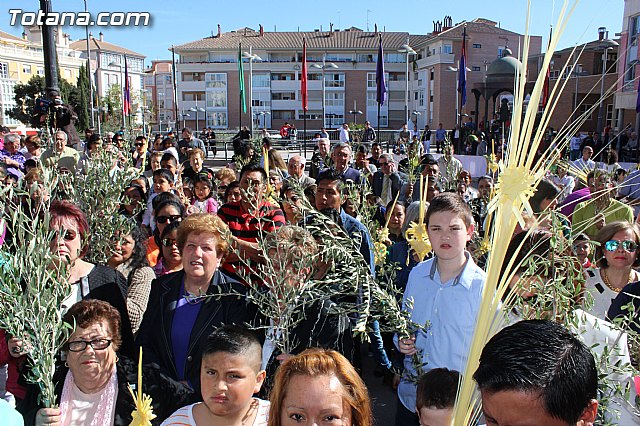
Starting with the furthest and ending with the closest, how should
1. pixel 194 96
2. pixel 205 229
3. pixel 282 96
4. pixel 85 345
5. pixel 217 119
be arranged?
pixel 194 96, pixel 217 119, pixel 282 96, pixel 205 229, pixel 85 345

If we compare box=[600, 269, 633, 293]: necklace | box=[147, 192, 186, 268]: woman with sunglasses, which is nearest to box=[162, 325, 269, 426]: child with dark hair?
box=[147, 192, 186, 268]: woman with sunglasses

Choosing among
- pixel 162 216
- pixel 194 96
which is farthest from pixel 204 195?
pixel 194 96

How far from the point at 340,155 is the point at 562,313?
5.96 metres

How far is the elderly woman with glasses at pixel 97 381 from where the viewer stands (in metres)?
2.67

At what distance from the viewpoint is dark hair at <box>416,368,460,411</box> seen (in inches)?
93.5

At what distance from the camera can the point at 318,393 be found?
2.09 meters

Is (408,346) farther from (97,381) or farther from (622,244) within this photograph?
(622,244)

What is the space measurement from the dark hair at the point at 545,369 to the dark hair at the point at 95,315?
1.97 m

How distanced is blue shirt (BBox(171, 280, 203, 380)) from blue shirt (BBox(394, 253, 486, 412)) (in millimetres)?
1108

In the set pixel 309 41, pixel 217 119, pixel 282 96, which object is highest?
pixel 309 41

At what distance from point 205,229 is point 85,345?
89cm

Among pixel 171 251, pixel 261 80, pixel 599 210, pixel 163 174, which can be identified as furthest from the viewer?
pixel 261 80

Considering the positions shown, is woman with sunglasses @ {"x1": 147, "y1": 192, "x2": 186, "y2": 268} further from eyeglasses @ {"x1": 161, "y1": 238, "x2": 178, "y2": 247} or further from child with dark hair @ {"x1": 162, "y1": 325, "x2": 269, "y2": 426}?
child with dark hair @ {"x1": 162, "y1": 325, "x2": 269, "y2": 426}

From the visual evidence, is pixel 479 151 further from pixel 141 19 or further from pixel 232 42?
pixel 232 42
